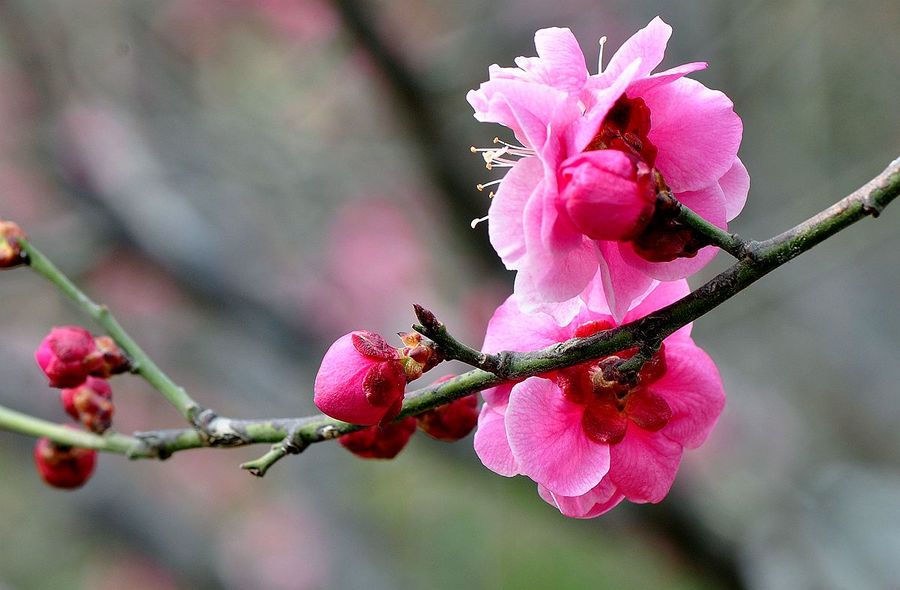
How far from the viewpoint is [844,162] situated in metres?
4.25

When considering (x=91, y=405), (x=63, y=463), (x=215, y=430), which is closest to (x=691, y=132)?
(x=215, y=430)

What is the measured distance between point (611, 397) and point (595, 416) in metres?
0.03

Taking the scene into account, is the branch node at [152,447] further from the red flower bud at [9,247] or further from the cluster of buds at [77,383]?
the red flower bud at [9,247]

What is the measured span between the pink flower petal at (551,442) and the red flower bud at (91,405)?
2.20ft

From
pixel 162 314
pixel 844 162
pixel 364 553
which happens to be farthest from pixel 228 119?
pixel 844 162

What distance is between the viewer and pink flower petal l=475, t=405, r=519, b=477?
1011mm

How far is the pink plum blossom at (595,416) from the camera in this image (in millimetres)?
972

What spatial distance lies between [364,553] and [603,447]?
2.99 meters

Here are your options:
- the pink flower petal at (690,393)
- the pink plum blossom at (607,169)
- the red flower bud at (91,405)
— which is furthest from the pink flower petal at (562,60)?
the red flower bud at (91,405)

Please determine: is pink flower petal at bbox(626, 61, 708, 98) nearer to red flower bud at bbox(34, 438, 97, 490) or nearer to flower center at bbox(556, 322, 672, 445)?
flower center at bbox(556, 322, 672, 445)

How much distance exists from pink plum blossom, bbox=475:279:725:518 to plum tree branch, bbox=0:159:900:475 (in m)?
0.06

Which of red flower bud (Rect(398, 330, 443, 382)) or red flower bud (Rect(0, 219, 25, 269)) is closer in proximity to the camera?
red flower bud (Rect(398, 330, 443, 382))

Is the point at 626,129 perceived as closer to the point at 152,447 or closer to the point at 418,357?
the point at 418,357

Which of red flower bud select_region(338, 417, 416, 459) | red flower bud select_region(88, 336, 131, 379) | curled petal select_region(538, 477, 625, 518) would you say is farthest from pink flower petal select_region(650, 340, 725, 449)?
red flower bud select_region(88, 336, 131, 379)
